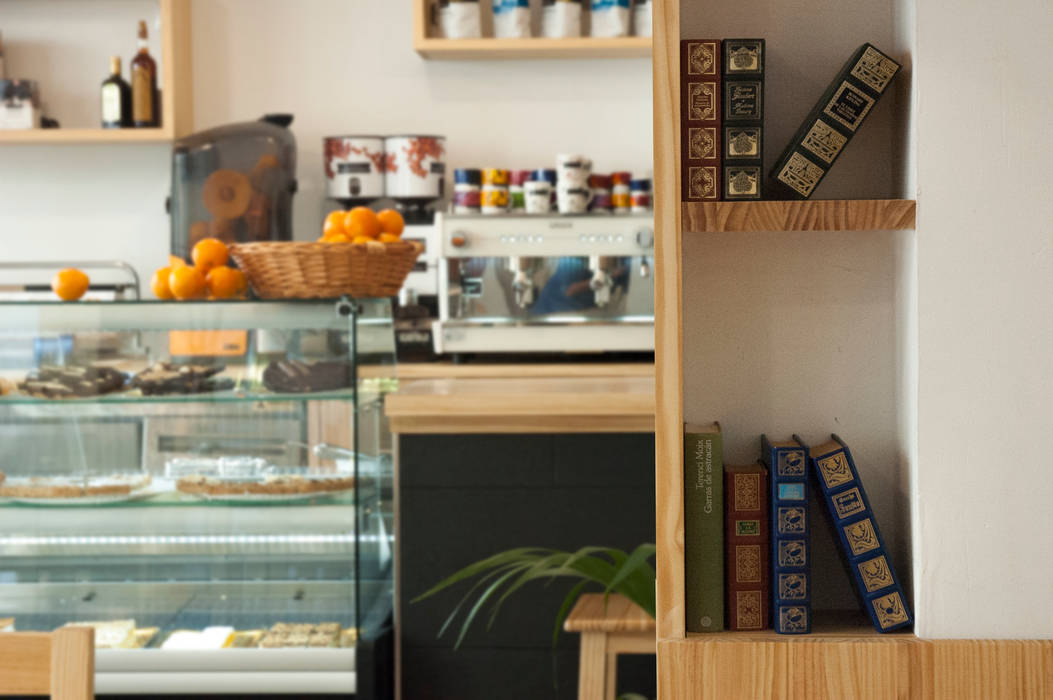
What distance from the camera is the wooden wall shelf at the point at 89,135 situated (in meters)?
3.61

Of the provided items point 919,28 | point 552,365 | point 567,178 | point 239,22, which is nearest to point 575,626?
point 919,28

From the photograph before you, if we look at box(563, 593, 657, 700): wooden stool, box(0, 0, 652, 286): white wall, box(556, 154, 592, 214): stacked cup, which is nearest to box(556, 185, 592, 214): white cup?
box(556, 154, 592, 214): stacked cup

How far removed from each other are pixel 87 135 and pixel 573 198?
1.56m

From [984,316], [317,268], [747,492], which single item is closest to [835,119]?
[984,316]

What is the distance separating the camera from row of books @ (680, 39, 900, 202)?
119 centimetres

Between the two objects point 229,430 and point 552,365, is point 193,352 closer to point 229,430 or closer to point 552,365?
point 229,430

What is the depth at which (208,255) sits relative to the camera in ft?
7.06

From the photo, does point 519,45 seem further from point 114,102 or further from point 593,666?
point 593,666

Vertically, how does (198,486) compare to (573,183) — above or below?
below

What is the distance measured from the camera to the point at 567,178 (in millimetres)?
3352

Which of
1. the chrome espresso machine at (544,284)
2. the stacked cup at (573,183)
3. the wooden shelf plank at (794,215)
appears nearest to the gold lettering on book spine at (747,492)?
Answer: the wooden shelf plank at (794,215)

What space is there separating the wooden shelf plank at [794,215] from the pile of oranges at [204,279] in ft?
3.87

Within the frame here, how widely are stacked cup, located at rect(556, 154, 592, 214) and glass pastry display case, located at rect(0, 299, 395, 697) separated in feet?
4.17

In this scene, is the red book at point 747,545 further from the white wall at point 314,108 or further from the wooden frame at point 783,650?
the white wall at point 314,108
